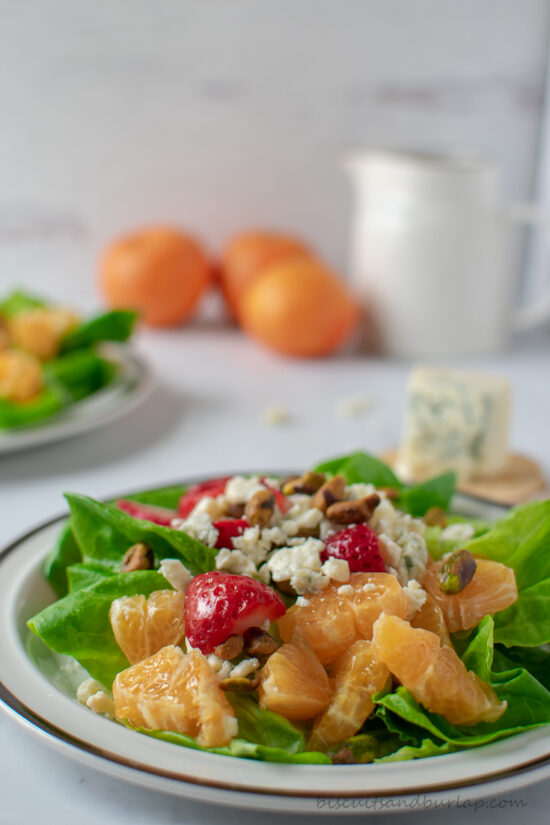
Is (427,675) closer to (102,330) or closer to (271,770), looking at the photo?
(271,770)

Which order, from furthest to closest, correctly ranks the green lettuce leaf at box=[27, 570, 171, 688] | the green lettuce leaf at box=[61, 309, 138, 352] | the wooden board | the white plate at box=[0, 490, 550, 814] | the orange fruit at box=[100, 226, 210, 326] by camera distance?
the orange fruit at box=[100, 226, 210, 326] → the green lettuce leaf at box=[61, 309, 138, 352] → the wooden board → the green lettuce leaf at box=[27, 570, 171, 688] → the white plate at box=[0, 490, 550, 814]

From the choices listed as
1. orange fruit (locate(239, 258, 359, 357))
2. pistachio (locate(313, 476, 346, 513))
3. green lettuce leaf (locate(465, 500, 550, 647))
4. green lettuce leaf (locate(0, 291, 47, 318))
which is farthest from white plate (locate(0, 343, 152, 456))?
green lettuce leaf (locate(465, 500, 550, 647))

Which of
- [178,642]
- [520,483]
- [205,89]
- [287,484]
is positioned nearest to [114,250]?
[205,89]

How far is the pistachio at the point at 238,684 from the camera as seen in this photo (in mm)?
736

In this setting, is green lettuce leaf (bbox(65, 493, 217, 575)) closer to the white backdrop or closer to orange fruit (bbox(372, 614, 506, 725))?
orange fruit (bbox(372, 614, 506, 725))

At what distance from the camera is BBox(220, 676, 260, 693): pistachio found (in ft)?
2.41

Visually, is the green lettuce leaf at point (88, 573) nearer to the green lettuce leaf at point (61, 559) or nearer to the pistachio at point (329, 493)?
the green lettuce leaf at point (61, 559)

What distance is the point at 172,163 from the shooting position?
2.42 metres

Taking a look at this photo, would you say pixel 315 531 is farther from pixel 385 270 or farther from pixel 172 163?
pixel 172 163

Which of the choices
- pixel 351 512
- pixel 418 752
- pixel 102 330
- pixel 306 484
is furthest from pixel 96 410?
pixel 418 752

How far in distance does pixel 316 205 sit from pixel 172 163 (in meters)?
0.39

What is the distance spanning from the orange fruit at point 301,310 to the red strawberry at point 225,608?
125cm

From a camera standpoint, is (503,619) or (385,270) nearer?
(503,619)

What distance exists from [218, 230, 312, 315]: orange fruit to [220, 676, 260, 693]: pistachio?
1.57 m
